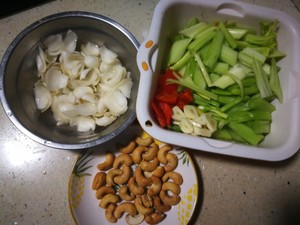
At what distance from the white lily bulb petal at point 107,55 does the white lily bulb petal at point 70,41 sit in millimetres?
80

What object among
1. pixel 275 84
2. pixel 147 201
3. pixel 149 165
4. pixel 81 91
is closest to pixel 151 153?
pixel 149 165

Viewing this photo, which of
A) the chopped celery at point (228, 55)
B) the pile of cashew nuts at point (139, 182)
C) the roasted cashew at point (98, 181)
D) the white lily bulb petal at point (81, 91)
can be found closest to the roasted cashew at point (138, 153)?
the pile of cashew nuts at point (139, 182)

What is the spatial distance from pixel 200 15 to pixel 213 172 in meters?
0.46

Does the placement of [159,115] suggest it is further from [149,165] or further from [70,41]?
[70,41]

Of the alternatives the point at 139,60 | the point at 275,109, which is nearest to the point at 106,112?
the point at 139,60

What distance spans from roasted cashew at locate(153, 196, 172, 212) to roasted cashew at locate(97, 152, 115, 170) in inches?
6.4

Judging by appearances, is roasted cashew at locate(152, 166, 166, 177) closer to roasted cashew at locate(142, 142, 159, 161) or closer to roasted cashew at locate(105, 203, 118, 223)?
roasted cashew at locate(142, 142, 159, 161)

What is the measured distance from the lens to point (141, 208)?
83 cm

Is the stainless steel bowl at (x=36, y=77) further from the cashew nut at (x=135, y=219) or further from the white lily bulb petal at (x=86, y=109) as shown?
the cashew nut at (x=135, y=219)

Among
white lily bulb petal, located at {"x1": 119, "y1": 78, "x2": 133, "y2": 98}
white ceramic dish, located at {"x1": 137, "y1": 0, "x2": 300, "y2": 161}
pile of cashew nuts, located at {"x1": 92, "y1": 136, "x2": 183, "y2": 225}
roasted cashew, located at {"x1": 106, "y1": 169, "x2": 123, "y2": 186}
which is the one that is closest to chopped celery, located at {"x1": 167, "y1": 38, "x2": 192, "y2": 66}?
white ceramic dish, located at {"x1": 137, "y1": 0, "x2": 300, "y2": 161}

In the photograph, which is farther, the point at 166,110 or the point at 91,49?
the point at 91,49

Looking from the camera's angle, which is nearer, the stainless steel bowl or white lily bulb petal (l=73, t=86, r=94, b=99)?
the stainless steel bowl

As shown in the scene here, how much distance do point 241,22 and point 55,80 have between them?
572 millimetres

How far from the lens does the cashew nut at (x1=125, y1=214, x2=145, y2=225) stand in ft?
2.76
